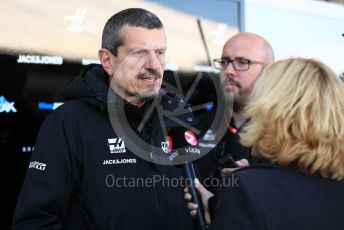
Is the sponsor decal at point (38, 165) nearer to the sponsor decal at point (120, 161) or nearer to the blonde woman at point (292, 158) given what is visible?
the sponsor decal at point (120, 161)

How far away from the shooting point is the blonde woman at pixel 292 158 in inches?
57.1

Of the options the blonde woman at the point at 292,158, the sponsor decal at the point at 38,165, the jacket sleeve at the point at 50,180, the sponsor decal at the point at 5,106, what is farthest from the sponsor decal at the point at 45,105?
the blonde woman at the point at 292,158

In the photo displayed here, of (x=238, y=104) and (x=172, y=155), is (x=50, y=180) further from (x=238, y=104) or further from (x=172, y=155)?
(x=238, y=104)

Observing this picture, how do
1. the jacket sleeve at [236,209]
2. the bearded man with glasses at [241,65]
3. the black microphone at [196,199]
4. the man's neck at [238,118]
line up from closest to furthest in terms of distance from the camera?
the jacket sleeve at [236,209] → the black microphone at [196,199] → the man's neck at [238,118] → the bearded man with glasses at [241,65]

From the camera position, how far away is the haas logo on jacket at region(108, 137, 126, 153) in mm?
2049

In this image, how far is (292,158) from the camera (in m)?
1.52

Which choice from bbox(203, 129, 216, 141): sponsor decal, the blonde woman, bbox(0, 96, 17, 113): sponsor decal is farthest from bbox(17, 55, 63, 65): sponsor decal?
the blonde woman

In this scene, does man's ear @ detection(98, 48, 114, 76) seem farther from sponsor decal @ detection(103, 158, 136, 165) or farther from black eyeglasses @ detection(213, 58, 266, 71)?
black eyeglasses @ detection(213, 58, 266, 71)

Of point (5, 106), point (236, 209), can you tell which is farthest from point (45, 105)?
point (236, 209)

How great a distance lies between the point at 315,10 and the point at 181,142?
214 cm

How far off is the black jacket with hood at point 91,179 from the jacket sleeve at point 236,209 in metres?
0.56

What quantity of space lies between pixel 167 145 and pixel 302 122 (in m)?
0.79

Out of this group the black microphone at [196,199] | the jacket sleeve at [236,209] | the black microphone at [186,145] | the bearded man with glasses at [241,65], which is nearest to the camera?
the jacket sleeve at [236,209]

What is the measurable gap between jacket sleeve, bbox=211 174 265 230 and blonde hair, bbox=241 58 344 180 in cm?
16
